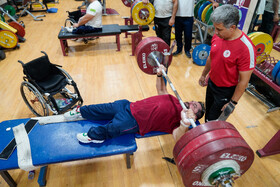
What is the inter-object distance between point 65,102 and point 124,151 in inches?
51.1

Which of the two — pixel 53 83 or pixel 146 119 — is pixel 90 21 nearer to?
pixel 53 83

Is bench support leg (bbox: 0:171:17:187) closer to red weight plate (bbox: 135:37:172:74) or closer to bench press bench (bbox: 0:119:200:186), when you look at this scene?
bench press bench (bbox: 0:119:200:186)

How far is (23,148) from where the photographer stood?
164cm

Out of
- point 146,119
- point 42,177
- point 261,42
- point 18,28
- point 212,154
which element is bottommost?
point 42,177

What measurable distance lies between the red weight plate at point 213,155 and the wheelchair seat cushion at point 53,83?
189cm

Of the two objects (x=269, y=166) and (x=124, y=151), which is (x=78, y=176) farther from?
(x=269, y=166)

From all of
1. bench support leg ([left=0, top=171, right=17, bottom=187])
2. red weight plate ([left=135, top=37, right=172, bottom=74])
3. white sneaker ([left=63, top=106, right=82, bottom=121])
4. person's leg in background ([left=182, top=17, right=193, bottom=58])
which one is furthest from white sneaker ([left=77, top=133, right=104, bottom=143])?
person's leg in background ([left=182, top=17, right=193, bottom=58])

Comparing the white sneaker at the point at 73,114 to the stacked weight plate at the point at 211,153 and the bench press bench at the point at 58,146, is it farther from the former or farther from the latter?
the stacked weight plate at the point at 211,153

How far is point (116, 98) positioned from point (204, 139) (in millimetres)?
1924

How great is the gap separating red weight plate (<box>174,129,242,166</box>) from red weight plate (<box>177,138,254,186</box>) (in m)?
0.02

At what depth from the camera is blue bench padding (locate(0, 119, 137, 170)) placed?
158 centimetres

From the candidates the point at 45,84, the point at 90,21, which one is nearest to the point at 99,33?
the point at 90,21

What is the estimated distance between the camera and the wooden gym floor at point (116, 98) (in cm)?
187

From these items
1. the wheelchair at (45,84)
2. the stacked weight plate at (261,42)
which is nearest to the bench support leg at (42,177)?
the wheelchair at (45,84)
